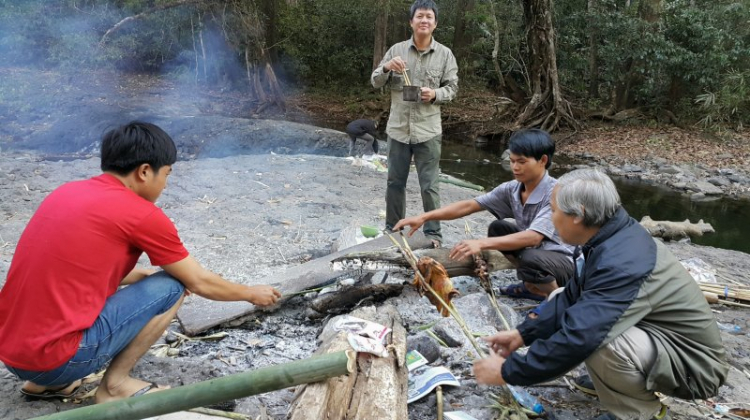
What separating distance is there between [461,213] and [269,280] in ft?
4.68

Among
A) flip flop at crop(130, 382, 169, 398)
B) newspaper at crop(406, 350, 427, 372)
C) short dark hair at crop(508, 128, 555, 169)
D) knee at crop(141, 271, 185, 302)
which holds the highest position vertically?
short dark hair at crop(508, 128, 555, 169)

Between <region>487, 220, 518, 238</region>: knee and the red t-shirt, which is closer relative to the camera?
the red t-shirt

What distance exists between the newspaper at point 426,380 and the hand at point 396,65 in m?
2.64

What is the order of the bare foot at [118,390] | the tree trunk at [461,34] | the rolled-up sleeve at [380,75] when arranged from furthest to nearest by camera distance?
the tree trunk at [461,34], the rolled-up sleeve at [380,75], the bare foot at [118,390]

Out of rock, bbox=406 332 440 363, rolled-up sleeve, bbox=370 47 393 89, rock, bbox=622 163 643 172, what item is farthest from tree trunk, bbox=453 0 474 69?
rock, bbox=406 332 440 363

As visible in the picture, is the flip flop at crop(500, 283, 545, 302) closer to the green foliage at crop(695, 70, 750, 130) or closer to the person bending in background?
the person bending in background

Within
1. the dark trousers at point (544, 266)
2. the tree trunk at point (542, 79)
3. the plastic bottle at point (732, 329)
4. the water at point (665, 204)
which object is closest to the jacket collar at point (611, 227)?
the dark trousers at point (544, 266)

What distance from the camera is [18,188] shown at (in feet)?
19.8

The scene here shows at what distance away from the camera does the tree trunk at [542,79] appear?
546 inches

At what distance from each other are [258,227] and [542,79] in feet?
38.3

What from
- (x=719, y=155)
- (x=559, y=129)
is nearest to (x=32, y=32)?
(x=559, y=129)

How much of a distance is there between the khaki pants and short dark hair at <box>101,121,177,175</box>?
200cm

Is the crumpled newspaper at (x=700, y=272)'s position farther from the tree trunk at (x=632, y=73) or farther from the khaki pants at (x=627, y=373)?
the tree trunk at (x=632, y=73)

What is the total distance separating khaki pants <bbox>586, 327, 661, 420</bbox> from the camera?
6.88 feet
